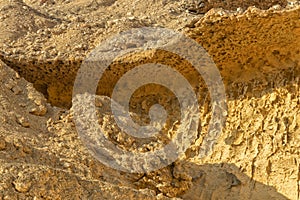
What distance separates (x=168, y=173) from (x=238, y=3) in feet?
14.5

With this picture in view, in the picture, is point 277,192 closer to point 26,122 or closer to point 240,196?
point 240,196

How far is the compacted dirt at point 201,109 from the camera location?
5.28m

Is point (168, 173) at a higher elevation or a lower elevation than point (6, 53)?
lower

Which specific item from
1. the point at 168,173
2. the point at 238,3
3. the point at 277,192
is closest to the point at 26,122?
the point at 168,173

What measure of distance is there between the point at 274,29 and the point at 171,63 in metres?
1.24

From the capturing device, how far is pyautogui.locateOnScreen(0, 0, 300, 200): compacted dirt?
5281mm

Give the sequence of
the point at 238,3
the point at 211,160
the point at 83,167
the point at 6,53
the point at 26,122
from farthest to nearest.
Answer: the point at 238,3
the point at 6,53
the point at 211,160
the point at 26,122
the point at 83,167

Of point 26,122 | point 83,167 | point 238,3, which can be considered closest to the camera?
point 83,167

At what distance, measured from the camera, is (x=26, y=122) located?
5.73m

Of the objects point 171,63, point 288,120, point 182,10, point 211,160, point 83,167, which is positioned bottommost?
point 83,167

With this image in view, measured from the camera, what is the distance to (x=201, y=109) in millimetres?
6996

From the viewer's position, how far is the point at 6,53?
7.34m

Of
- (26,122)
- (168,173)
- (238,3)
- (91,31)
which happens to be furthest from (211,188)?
(238,3)

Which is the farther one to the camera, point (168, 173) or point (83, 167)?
point (168, 173)
